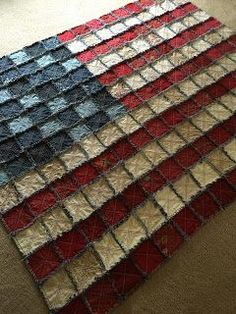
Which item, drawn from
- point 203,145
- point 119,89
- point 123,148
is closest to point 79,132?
point 123,148

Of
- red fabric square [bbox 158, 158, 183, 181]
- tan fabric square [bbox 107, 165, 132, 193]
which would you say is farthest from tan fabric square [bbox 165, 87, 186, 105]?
tan fabric square [bbox 107, 165, 132, 193]

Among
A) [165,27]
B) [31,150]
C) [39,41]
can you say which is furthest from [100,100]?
[165,27]

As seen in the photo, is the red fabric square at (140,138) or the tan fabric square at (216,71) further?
the tan fabric square at (216,71)

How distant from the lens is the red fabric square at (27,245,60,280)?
1.18 m

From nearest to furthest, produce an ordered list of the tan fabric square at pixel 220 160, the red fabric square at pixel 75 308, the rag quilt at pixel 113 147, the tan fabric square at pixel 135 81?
1. the red fabric square at pixel 75 308
2. the rag quilt at pixel 113 147
3. the tan fabric square at pixel 220 160
4. the tan fabric square at pixel 135 81

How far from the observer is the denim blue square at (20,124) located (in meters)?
1.50

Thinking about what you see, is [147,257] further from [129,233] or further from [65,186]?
[65,186]

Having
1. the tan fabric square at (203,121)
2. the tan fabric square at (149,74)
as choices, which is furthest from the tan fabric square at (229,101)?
the tan fabric square at (149,74)

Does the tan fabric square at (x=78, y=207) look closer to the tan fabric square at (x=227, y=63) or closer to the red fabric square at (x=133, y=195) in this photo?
the red fabric square at (x=133, y=195)

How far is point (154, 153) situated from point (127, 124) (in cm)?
18

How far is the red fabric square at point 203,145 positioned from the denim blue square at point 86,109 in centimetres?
44

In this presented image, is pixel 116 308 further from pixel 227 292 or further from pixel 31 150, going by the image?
pixel 31 150

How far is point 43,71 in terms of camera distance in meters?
1.69

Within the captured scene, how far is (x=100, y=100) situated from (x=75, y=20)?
60 centimetres
